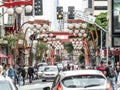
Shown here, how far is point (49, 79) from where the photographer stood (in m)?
53.5

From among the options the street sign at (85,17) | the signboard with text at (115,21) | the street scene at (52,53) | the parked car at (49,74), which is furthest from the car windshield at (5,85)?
the parked car at (49,74)

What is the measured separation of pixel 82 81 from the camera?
56.0 ft

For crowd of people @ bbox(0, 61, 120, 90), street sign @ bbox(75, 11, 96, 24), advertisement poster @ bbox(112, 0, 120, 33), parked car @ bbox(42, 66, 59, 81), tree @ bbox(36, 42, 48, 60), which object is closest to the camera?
crowd of people @ bbox(0, 61, 120, 90)

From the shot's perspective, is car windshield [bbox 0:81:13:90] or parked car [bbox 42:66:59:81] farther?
parked car [bbox 42:66:59:81]

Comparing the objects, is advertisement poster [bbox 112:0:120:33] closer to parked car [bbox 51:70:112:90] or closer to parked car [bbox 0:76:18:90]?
parked car [bbox 51:70:112:90]

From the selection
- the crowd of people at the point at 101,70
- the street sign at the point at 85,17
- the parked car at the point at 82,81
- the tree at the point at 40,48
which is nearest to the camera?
the parked car at the point at 82,81

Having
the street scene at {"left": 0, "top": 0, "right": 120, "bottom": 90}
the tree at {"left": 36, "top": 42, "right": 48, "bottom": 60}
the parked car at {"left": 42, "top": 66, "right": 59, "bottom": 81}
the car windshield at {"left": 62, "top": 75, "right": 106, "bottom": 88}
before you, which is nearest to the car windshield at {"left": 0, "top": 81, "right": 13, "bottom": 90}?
the street scene at {"left": 0, "top": 0, "right": 120, "bottom": 90}

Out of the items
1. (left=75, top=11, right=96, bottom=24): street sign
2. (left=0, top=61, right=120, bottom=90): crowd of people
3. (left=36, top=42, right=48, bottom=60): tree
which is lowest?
(left=36, top=42, right=48, bottom=60): tree

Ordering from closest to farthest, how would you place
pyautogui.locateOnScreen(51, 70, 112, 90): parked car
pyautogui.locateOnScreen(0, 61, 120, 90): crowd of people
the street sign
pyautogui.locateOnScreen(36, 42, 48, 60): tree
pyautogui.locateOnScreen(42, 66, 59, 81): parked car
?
1. pyautogui.locateOnScreen(51, 70, 112, 90): parked car
2. pyautogui.locateOnScreen(0, 61, 120, 90): crowd of people
3. the street sign
4. pyautogui.locateOnScreen(42, 66, 59, 81): parked car
5. pyautogui.locateOnScreen(36, 42, 48, 60): tree

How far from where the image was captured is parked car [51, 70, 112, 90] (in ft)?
55.3

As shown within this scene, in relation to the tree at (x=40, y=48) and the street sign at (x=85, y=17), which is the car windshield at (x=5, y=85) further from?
the tree at (x=40, y=48)

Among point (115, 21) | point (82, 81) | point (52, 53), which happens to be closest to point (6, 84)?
point (82, 81)

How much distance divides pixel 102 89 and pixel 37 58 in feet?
274

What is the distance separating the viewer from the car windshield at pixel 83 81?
16.9 meters
